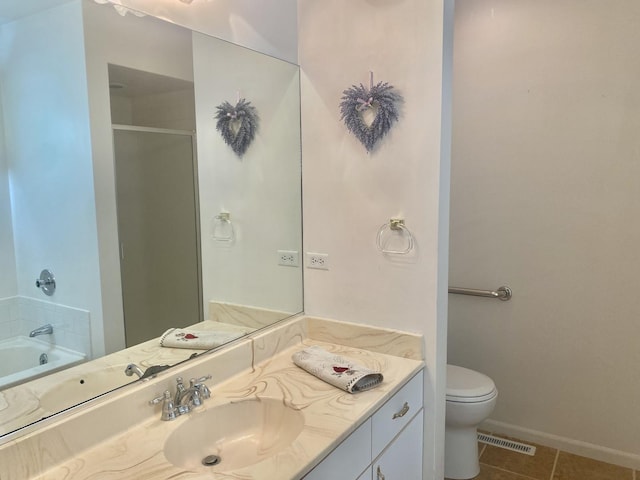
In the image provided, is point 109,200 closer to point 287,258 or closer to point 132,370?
point 132,370

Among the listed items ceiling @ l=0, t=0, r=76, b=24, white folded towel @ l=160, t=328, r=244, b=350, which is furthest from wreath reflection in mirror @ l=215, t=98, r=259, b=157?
white folded towel @ l=160, t=328, r=244, b=350

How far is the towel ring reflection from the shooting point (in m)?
1.85

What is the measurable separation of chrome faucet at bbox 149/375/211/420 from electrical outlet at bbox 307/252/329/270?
746mm

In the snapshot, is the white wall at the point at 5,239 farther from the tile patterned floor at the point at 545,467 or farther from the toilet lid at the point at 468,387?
the tile patterned floor at the point at 545,467

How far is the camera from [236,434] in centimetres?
152

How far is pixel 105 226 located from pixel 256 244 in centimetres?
76

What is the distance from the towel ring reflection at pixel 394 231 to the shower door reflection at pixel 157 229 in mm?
739

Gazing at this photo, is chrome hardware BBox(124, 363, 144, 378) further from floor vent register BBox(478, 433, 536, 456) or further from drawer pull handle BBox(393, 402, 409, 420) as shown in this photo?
floor vent register BBox(478, 433, 536, 456)

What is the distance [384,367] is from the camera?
1.79 metres

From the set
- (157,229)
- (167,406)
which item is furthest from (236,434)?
(157,229)

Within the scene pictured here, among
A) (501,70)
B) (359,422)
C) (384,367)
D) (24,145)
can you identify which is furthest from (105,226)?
(501,70)

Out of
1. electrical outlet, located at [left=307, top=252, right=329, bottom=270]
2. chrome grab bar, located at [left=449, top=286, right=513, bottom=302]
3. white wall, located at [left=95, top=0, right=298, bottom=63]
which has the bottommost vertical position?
chrome grab bar, located at [left=449, top=286, right=513, bottom=302]

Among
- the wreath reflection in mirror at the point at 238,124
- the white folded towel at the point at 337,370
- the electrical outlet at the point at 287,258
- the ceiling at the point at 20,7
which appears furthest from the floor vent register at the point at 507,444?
the ceiling at the point at 20,7

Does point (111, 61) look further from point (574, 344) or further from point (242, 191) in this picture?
point (574, 344)
